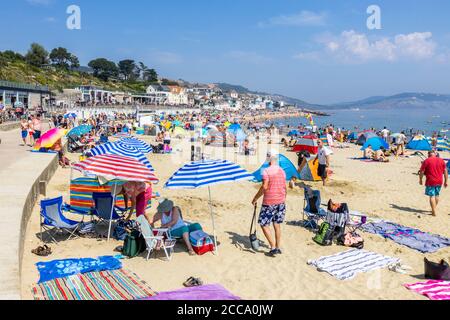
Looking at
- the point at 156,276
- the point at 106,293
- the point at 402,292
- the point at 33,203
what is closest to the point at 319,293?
the point at 402,292

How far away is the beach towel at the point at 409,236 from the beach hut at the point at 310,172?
431cm

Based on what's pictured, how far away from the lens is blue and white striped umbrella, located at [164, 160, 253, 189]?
19.1 feet

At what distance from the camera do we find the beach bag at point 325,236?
6.86m

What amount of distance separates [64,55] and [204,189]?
4026 inches

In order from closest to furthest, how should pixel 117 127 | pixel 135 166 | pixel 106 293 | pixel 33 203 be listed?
pixel 106 293 < pixel 135 166 < pixel 33 203 < pixel 117 127

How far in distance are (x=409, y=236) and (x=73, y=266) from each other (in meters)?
6.00

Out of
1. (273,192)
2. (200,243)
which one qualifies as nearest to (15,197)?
(200,243)

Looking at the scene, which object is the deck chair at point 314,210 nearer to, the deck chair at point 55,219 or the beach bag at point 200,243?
the beach bag at point 200,243

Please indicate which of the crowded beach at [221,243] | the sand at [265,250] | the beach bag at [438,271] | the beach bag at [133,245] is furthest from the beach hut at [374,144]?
the beach bag at [133,245]

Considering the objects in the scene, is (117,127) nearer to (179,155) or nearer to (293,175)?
(179,155)

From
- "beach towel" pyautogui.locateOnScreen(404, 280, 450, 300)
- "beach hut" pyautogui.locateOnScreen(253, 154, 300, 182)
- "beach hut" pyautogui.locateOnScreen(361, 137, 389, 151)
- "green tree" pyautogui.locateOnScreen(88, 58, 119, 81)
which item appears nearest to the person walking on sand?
"beach hut" pyautogui.locateOnScreen(253, 154, 300, 182)

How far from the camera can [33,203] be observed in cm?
834

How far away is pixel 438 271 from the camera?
5.42 metres

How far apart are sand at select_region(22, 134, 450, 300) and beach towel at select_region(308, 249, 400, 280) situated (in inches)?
5.2
